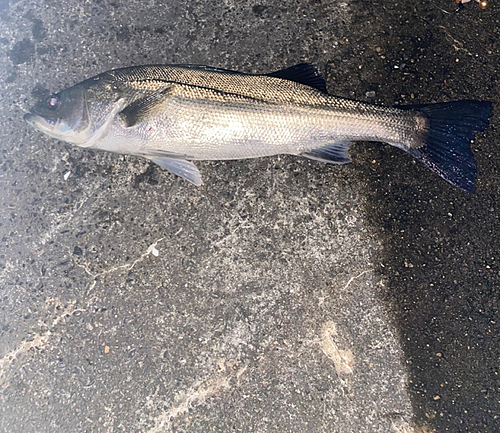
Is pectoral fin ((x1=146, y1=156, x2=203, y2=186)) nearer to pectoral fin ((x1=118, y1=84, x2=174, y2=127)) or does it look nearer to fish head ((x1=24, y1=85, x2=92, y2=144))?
pectoral fin ((x1=118, y1=84, x2=174, y2=127))

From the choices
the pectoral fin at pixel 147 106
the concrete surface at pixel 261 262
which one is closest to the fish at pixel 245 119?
the pectoral fin at pixel 147 106

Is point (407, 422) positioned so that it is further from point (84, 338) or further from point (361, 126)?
point (84, 338)

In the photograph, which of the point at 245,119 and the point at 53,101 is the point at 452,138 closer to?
the point at 245,119

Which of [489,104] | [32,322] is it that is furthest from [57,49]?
[489,104]

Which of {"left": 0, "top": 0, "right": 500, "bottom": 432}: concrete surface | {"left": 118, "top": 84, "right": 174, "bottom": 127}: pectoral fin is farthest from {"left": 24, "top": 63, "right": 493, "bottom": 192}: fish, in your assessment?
{"left": 0, "top": 0, "right": 500, "bottom": 432}: concrete surface

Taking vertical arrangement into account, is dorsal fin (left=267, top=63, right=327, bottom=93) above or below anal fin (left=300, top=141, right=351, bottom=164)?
above

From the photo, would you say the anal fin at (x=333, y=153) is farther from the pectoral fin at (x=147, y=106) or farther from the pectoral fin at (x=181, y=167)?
the pectoral fin at (x=147, y=106)

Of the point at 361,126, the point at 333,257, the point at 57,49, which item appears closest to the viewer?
the point at 361,126
